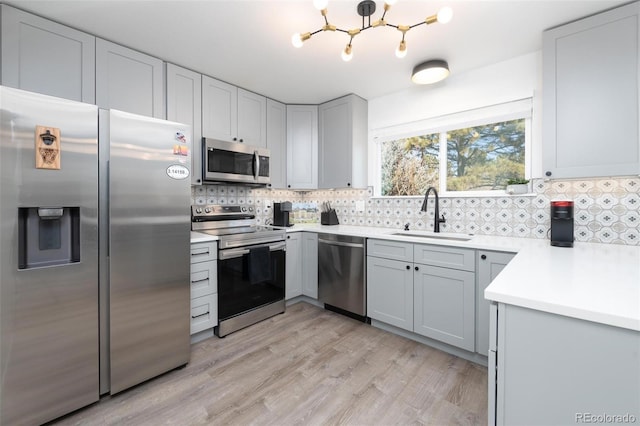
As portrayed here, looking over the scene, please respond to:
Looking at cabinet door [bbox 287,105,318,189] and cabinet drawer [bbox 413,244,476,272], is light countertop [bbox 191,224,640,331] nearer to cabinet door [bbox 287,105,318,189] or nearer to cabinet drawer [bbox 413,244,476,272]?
cabinet drawer [bbox 413,244,476,272]

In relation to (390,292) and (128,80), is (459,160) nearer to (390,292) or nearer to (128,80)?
(390,292)

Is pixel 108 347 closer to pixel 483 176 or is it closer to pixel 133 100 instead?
pixel 133 100

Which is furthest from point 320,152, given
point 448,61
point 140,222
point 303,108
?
point 140,222

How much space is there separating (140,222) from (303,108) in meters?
2.39

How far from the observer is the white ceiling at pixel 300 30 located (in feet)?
5.66

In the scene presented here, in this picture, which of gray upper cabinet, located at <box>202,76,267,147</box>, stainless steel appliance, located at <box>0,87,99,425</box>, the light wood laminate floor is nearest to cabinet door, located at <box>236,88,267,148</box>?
gray upper cabinet, located at <box>202,76,267,147</box>

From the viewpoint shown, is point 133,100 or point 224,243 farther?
point 224,243

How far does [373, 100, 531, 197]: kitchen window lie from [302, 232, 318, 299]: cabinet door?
999mm

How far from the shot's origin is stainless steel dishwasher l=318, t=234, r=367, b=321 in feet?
8.69

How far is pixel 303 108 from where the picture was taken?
11.3 ft

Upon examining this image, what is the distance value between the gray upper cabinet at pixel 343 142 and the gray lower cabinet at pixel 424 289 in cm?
96

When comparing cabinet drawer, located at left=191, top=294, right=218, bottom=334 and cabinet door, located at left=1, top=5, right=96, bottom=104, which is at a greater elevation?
cabinet door, located at left=1, top=5, right=96, bottom=104

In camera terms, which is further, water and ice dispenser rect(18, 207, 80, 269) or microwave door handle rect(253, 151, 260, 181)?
microwave door handle rect(253, 151, 260, 181)

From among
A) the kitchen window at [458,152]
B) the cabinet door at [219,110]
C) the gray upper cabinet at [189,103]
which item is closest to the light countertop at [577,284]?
the kitchen window at [458,152]
